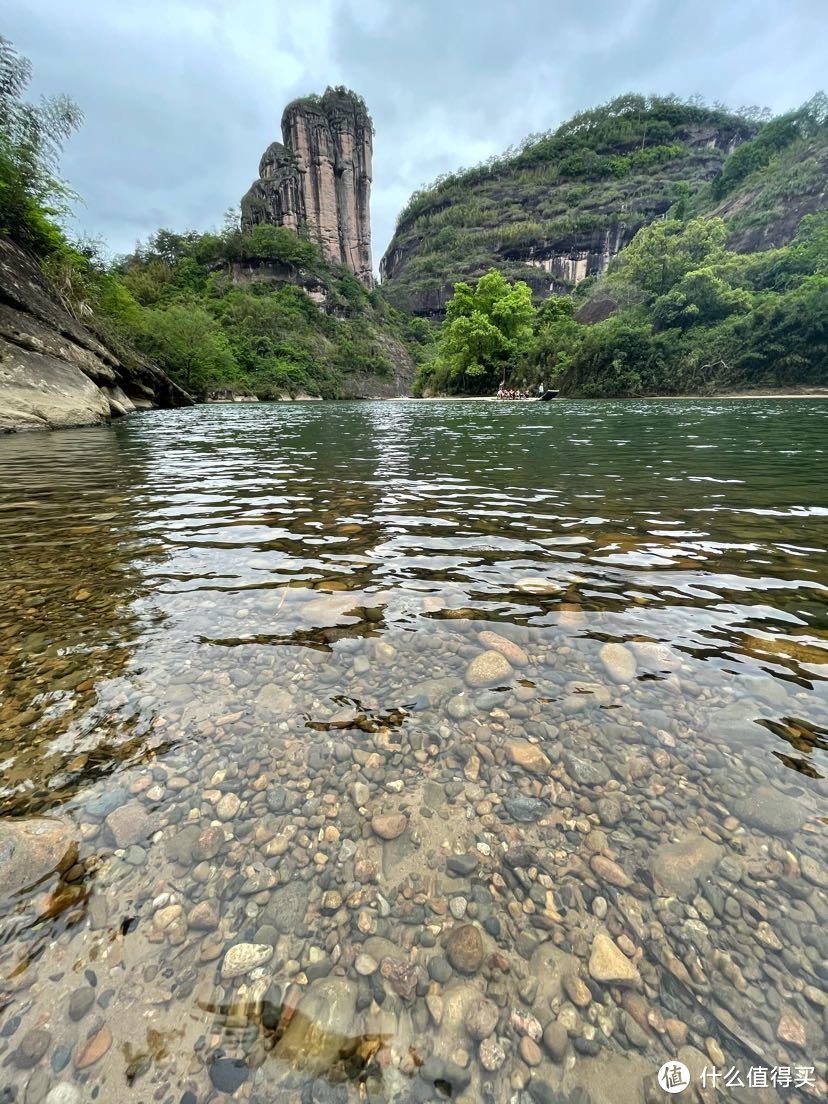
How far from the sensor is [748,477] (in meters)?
6.91

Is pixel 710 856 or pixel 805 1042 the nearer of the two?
pixel 805 1042

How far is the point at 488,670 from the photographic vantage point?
2332 millimetres

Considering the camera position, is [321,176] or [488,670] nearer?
[488,670]

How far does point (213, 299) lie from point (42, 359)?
234ft

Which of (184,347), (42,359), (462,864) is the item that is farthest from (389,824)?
(184,347)

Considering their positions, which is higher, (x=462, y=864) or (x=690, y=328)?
(x=690, y=328)

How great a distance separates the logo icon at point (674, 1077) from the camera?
3.06ft

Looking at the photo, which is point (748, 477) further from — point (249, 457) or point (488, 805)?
point (249, 457)

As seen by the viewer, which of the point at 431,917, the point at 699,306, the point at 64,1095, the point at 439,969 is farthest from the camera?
the point at 699,306

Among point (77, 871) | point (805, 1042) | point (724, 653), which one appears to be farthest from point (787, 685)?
point (77, 871)

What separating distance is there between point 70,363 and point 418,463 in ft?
48.8

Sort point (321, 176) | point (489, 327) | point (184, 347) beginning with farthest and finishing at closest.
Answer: point (321, 176) < point (489, 327) < point (184, 347)

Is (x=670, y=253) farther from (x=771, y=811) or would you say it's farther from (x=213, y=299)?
(x=213, y=299)

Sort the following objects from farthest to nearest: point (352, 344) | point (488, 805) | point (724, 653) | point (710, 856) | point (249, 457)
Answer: point (352, 344) < point (249, 457) < point (724, 653) < point (488, 805) < point (710, 856)
